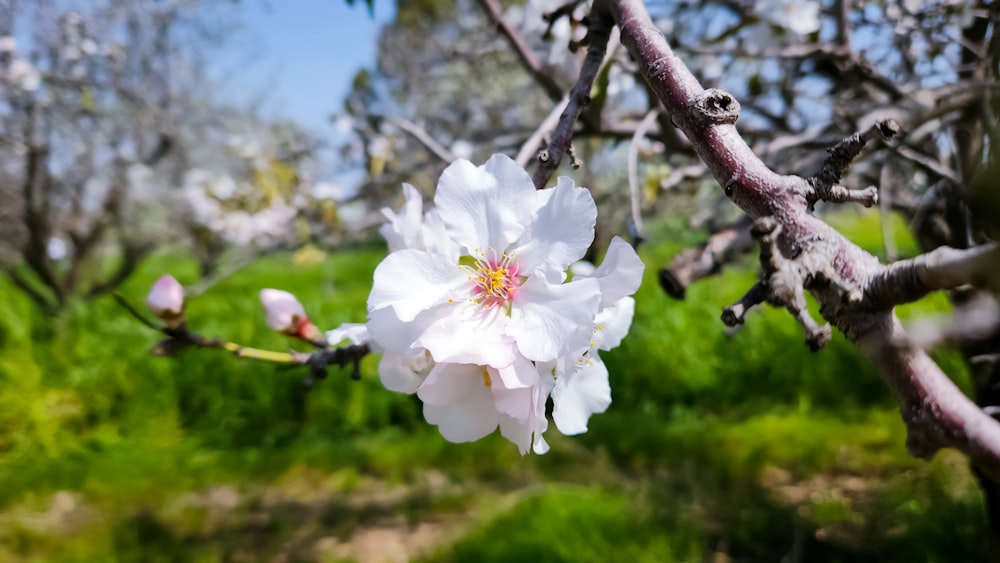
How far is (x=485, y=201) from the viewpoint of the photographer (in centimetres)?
44

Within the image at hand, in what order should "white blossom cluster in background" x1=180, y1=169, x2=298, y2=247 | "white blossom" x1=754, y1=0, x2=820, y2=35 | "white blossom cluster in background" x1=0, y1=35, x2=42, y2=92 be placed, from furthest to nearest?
"white blossom cluster in background" x1=0, y1=35, x2=42, y2=92 < "white blossom cluster in background" x1=180, y1=169, x2=298, y2=247 < "white blossom" x1=754, y1=0, x2=820, y2=35

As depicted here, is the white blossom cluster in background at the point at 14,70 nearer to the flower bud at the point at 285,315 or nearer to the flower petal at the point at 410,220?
the flower bud at the point at 285,315

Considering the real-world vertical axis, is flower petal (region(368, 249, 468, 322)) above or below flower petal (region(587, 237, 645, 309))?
above

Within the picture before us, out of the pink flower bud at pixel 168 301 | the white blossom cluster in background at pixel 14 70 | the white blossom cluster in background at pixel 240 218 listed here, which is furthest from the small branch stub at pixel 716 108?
the white blossom cluster in background at pixel 14 70

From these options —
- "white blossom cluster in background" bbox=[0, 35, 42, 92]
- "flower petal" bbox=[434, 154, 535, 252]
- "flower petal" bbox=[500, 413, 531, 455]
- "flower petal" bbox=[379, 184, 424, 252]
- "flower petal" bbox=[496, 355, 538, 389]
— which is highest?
"white blossom cluster in background" bbox=[0, 35, 42, 92]

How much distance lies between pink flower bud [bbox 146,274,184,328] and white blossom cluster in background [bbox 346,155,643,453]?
0.23 m

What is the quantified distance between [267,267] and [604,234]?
6.16 m

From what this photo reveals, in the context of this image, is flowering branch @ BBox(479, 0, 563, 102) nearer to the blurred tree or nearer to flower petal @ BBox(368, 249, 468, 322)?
the blurred tree

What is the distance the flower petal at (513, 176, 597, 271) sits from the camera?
0.41 m

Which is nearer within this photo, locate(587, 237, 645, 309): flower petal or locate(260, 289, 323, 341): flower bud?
locate(587, 237, 645, 309): flower petal

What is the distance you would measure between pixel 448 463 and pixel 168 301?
71.4 inches

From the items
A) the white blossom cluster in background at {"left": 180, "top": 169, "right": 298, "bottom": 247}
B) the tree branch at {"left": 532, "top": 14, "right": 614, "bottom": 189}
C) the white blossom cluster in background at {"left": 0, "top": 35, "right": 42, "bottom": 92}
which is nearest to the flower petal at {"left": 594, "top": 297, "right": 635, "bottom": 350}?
the tree branch at {"left": 532, "top": 14, "right": 614, "bottom": 189}

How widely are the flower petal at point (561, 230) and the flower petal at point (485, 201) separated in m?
0.01

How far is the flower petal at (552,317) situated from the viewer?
386mm
